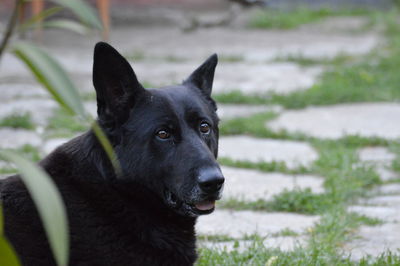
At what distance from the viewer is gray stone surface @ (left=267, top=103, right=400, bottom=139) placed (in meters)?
5.43

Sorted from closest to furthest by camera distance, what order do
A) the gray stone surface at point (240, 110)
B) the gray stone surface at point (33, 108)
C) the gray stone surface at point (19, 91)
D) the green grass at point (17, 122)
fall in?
the green grass at point (17, 122), the gray stone surface at point (33, 108), the gray stone surface at point (240, 110), the gray stone surface at point (19, 91)

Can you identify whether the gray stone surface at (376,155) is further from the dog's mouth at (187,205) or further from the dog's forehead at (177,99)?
the dog's mouth at (187,205)

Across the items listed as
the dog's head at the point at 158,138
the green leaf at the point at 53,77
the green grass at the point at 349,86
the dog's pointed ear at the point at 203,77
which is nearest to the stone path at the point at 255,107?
the green grass at the point at 349,86

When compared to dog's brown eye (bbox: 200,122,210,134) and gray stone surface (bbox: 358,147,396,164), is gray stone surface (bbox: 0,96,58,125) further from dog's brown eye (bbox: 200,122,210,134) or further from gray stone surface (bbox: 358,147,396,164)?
dog's brown eye (bbox: 200,122,210,134)

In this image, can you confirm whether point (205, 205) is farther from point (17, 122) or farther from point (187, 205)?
point (17, 122)

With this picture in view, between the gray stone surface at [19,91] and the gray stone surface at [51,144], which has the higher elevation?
the gray stone surface at [19,91]

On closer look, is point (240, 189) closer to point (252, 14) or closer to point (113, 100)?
point (113, 100)

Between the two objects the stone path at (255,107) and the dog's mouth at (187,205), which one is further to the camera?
the stone path at (255,107)

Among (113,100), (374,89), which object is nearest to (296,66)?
(374,89)

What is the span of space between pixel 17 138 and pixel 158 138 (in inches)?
107

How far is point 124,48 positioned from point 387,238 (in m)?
6.17

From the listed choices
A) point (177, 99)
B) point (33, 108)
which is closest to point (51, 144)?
point (33, 108)

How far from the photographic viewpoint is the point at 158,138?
2.63 metres

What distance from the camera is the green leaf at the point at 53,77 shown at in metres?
1.24
